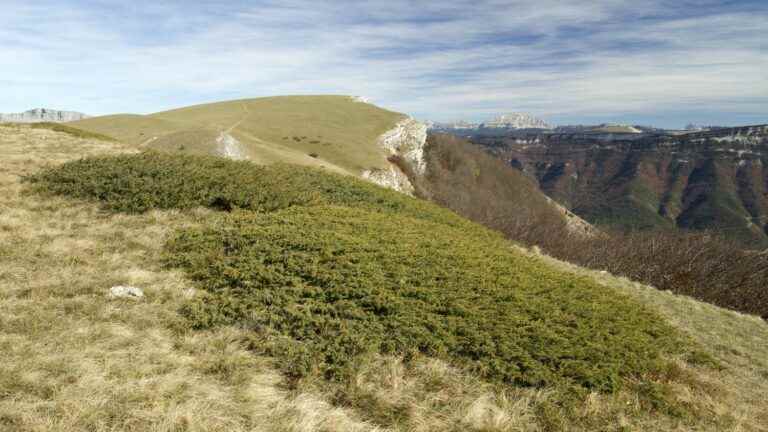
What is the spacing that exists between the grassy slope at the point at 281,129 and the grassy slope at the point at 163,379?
29.9 m

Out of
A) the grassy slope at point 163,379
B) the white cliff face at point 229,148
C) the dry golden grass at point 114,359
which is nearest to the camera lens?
the dry golden grass at point 114,359

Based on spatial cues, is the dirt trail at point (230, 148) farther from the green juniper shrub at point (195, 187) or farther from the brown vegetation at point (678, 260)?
the brown vegetation at point (678, 260)

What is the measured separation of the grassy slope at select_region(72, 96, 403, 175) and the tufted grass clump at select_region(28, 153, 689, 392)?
28.1m

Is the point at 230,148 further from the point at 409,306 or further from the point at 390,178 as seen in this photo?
the point at 409,306

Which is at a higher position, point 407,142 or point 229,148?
point 407,142

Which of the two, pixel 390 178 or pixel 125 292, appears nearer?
pixel 125 292

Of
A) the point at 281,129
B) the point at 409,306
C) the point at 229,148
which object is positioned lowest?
the point at 409,306

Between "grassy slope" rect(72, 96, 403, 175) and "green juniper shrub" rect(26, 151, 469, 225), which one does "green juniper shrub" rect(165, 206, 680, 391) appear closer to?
"green juniper shrub" rect(26, 151, 469, 225)

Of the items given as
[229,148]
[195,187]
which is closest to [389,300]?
[195,187]

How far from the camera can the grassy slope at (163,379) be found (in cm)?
469

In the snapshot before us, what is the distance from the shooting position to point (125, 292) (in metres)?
7.49

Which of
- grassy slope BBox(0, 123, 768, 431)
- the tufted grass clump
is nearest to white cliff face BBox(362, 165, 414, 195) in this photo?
the tufted grass clump

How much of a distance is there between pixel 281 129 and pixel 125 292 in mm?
64691

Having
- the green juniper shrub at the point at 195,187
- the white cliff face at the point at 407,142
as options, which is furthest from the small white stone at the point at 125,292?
the white cliff face at the point at 407,142
